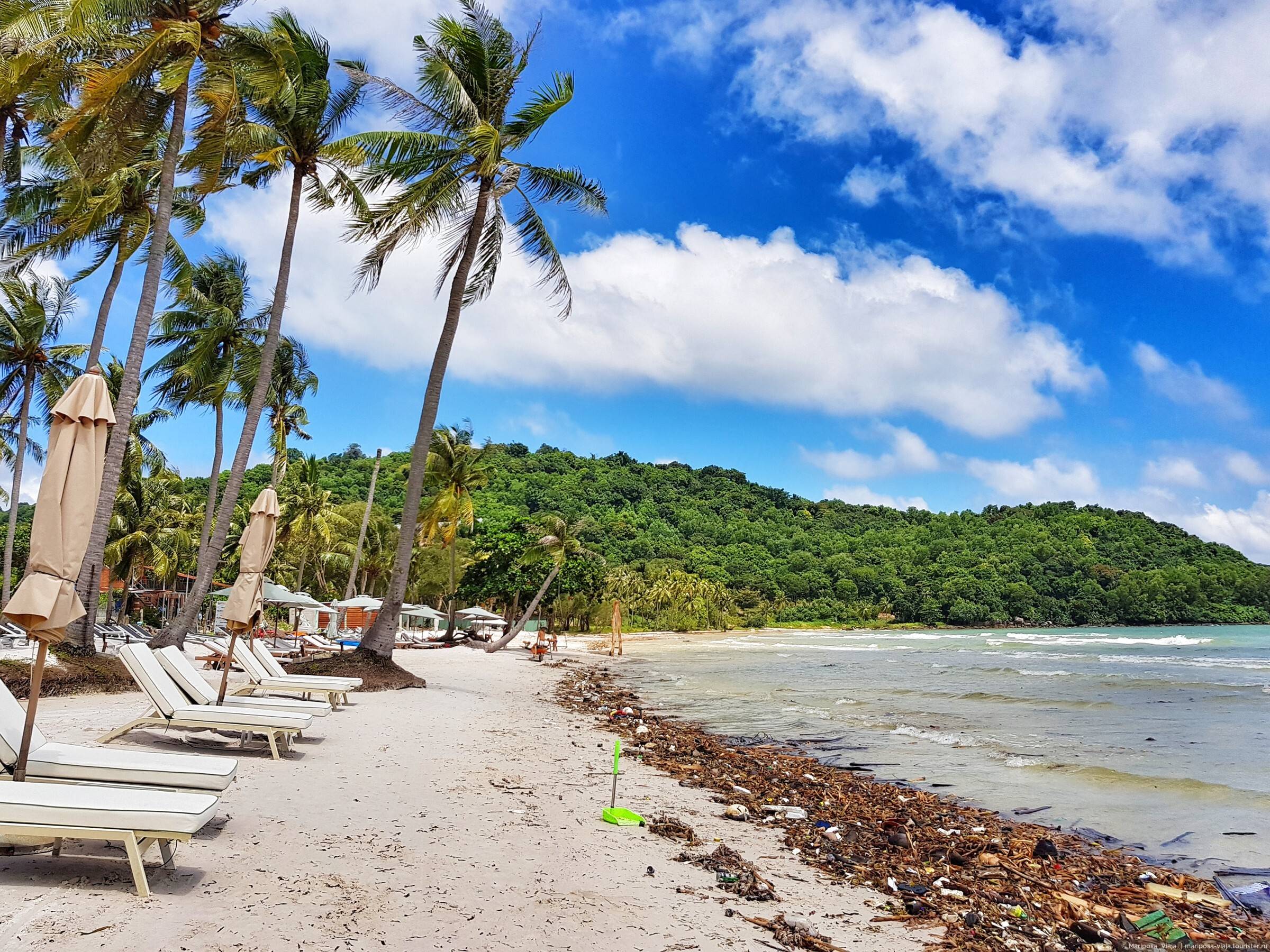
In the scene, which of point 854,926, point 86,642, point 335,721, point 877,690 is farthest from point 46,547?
point 877,690

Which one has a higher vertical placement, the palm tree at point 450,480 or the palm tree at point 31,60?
the palm tree at point 31,60

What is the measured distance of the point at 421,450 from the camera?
15664mm

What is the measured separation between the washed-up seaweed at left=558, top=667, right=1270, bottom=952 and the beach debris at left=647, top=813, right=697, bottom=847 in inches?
34.1

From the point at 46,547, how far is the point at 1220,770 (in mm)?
13867

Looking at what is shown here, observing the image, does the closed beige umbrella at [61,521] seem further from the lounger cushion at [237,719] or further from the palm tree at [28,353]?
the palm tree at [28,353]

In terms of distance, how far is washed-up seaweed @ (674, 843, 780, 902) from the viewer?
5250mm

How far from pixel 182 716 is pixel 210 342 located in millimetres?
16662

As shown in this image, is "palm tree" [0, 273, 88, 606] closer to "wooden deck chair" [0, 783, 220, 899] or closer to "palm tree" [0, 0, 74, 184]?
"palm tree" [0, 0, 74, 184]

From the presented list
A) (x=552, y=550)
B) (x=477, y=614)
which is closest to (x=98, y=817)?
(x=552, y=550)

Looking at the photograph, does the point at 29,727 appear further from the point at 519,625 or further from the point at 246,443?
the point at 519,625

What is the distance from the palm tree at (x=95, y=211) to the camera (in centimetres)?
1454

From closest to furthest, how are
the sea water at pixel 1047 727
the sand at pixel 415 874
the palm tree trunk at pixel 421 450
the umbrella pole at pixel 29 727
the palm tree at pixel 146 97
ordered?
the sand at pixel 415 874 → the umbrella pole at pixel 29 727 → the sea water at pixel 1047 727 → the palm tree at pixel 146 97 → the palm tree trunk at pixel 421 450

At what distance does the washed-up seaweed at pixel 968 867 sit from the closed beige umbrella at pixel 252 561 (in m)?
5.28

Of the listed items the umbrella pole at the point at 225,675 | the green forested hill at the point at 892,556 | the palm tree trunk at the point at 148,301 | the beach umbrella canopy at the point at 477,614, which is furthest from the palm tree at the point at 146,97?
the green forested hill at the point at 892,556
